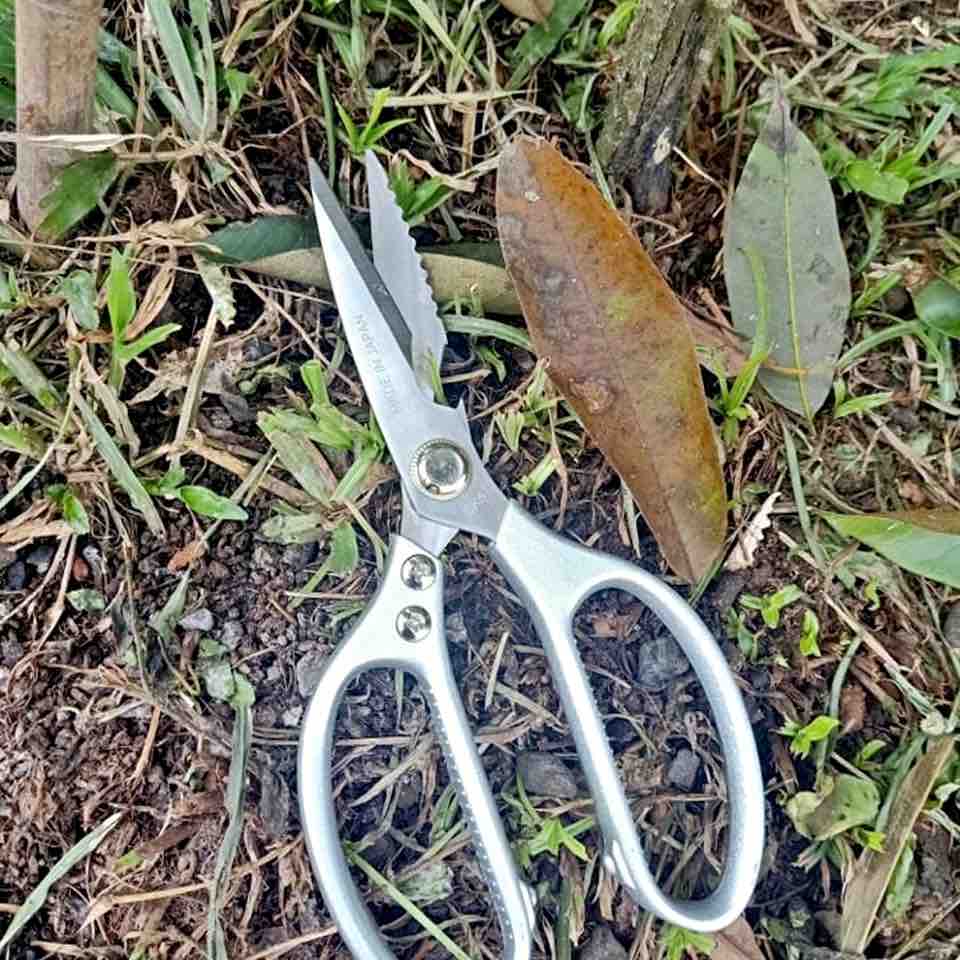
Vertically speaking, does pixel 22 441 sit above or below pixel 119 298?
below

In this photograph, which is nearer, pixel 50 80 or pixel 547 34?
pixel 50 80

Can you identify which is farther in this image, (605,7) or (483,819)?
(605,7)

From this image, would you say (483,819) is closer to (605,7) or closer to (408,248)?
(408,248)

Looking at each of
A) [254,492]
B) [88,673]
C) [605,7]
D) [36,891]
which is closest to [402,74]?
[605,7]

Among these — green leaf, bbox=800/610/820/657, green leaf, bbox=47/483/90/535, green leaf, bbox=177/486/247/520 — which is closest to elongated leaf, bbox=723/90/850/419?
green leaf, bbox=800/610/820/657

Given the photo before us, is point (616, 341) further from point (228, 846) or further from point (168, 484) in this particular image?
point (228, 846)

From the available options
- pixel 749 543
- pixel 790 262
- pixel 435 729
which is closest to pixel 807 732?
pixel 749 543

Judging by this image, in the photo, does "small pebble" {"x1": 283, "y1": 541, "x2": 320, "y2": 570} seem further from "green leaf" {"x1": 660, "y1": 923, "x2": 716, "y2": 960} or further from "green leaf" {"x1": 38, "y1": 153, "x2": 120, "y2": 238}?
"green leaf" {"x1": 660, "y1": 923, "x2": 716, "y2": 960}
